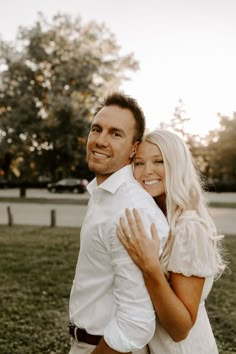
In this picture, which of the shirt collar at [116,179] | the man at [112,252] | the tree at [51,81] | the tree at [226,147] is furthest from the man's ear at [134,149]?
the tree at [226,147]

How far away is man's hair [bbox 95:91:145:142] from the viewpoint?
2465mm

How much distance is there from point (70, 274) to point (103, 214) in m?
7.33

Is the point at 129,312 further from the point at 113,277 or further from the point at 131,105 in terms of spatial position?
the point at 131,105

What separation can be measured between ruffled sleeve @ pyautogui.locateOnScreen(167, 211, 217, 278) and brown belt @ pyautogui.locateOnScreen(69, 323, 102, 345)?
45cm

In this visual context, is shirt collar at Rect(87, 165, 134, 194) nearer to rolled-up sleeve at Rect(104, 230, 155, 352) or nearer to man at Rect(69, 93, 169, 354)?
man at Rect(69, 93, 169, 354)

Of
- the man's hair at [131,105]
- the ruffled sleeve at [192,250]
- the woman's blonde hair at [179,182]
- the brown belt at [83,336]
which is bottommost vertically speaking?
the brown belt at [83,336]

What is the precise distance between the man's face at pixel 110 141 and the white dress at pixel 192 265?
1.38 ft

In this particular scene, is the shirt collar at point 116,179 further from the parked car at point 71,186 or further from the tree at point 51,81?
the parked car at point 71,186

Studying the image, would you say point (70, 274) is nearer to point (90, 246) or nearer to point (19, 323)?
point (19, 323)

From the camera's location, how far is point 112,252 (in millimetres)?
2152

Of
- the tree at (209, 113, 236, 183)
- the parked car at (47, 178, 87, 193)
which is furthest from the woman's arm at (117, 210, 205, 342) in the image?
the tree at (209, 113, 236, 183)

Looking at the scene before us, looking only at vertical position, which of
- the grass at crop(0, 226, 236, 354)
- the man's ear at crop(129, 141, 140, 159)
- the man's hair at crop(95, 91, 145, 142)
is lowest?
the grass at crop(0, 226, 236, 354)

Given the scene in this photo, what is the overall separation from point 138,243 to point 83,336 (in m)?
0.54

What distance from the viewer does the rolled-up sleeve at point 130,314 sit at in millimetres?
2029
